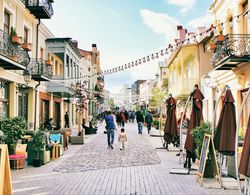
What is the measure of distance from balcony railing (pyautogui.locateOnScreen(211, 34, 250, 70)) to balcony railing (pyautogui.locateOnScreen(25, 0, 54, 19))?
10.1 metres

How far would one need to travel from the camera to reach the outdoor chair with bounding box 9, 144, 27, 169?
10.9m

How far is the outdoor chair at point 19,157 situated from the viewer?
10914mm

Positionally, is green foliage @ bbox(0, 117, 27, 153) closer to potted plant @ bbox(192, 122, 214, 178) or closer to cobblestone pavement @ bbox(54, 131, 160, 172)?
cobblestone pavement @ bbox(54, 131, 160, 172)

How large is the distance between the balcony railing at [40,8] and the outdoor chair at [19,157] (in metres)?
10.6

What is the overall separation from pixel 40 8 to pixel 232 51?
1092 centimetres

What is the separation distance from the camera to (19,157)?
36.1 feet

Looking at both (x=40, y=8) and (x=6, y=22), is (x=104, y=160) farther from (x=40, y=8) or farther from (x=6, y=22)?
(x=40, y=8)

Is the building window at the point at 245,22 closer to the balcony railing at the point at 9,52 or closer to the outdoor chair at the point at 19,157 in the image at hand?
the balcony railing at the point at 9,52

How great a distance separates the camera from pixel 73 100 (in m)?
37.9

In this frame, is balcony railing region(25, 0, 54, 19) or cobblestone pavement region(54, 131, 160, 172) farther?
balcony railing region(25, 0, 54, 19)

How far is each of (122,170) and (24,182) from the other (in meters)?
3.05

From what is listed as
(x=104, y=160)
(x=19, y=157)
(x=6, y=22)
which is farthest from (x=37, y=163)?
(x=6, y=22)

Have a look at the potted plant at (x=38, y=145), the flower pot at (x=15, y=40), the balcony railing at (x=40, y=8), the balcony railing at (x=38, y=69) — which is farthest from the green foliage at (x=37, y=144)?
the balcony railing at (x=40, y=8)

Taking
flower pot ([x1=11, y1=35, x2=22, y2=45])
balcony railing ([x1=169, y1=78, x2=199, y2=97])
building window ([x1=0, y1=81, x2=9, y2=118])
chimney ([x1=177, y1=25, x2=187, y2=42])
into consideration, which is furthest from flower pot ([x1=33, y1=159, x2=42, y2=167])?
chimney ([x1=177, y1=25, x2=187, y2=42])
